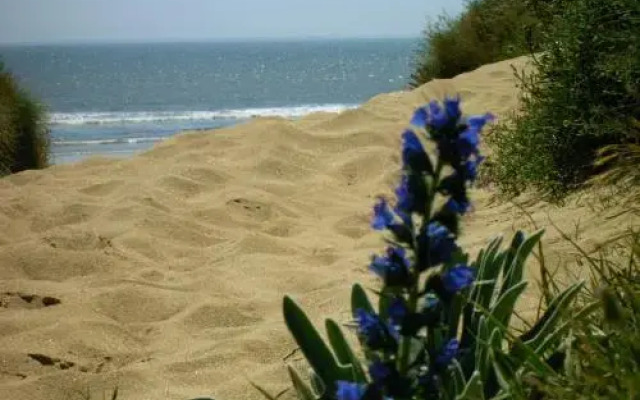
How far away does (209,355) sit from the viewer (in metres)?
3.37

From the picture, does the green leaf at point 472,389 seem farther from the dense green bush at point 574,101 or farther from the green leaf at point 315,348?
the dense green bush at point 574,101

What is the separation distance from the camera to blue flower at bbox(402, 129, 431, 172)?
4.65 ft

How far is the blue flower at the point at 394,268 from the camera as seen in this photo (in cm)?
144

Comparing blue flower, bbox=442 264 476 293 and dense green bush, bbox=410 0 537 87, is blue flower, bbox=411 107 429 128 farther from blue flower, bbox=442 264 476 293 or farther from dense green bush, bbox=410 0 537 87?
dense green bush, bbox=410 0 537 87

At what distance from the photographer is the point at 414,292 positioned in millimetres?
1448

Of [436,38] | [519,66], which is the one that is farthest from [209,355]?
[436,38]

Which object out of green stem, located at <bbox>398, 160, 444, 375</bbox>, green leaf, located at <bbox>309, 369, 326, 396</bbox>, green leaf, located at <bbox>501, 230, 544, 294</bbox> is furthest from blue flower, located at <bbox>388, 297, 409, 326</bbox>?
green leaf, located at <bbox>501, 230, 544, 294</bbox>

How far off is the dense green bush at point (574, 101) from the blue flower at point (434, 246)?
118 inches

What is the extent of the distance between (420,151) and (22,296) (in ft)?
10.3

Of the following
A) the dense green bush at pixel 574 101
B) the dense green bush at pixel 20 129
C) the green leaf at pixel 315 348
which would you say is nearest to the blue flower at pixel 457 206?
the green leaf at pixel 315 348

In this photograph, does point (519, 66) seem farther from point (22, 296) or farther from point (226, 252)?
point (22, 296)

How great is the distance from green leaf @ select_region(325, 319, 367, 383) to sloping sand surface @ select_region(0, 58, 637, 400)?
91 cm

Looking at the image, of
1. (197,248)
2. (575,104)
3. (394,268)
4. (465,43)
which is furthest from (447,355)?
(465,43)

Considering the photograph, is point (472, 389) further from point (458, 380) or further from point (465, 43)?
point (465, 43)
